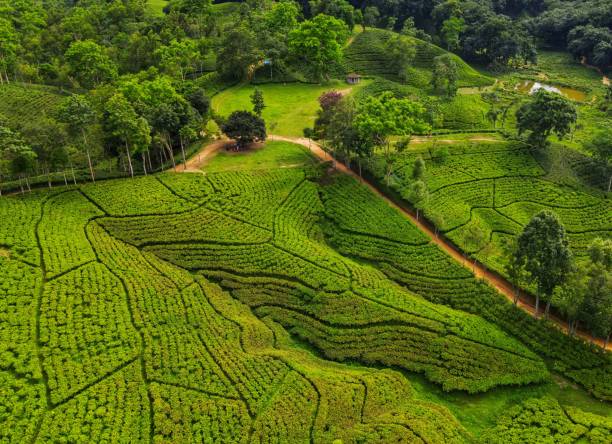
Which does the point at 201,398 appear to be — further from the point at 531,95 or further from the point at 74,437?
the point at 531,95

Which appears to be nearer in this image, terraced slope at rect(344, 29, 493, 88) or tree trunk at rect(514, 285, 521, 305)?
tree trunk at rect(514, 285, 521, 305)

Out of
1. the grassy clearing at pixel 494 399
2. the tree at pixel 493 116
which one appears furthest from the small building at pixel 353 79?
the grassy clearing at pixel 494 399

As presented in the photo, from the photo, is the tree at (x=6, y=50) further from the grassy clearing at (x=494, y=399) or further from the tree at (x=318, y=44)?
the grassy clearing at (x=494, y=399)

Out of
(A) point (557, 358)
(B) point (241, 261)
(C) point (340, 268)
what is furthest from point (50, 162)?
(A) point (557, 358)

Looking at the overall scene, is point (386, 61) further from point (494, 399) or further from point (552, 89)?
point (494, 399)

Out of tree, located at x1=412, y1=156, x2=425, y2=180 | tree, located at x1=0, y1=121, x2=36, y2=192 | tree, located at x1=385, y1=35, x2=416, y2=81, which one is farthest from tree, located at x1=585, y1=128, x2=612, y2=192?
tree, located at x1=0, y1=121, x2=36, y2=192

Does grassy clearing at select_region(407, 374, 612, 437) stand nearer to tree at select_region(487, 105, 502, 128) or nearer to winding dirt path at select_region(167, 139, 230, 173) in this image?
winding dirt path at select_region(167, 139, 230, 173)
